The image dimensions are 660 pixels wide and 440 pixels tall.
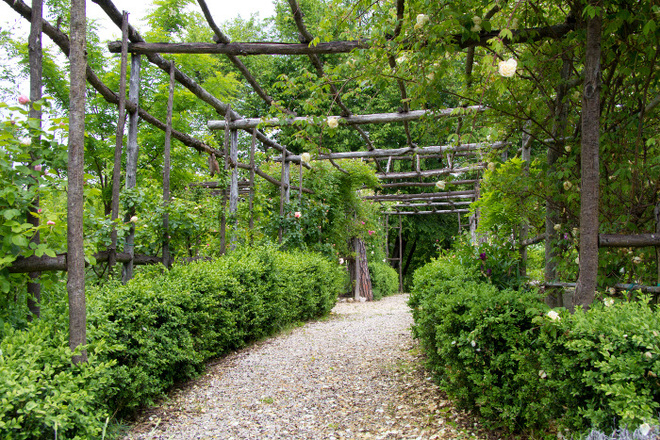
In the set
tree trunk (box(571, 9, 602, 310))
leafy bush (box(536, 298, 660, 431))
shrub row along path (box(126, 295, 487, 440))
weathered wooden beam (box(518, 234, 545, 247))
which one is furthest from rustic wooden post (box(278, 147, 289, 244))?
leafy bush (box(536, 298, 660, 431))

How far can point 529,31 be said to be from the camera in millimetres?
2730

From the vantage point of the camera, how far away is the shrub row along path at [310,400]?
9.17ft

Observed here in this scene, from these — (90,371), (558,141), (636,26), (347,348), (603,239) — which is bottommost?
(347,348)

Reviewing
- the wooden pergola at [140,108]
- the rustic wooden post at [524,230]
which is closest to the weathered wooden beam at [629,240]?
the wooden pergola at [140,108]

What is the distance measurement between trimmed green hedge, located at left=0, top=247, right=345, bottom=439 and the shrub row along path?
8.9 inches

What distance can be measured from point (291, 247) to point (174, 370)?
4733mm

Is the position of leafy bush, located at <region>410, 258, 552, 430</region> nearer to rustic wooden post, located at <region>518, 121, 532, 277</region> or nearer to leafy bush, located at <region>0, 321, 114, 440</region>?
rustic wooden post, located at <region>518, 121, 532, 277</region>

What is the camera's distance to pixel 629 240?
2270 millimetres

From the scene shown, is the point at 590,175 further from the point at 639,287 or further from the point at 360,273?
the point at 360,273

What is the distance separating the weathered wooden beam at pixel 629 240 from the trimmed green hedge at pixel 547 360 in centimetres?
32

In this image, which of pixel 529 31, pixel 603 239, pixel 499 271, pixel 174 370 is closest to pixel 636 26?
pixel 529 31

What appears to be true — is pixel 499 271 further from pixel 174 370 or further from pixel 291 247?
pixel 291 247

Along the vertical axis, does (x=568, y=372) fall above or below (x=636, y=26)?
below

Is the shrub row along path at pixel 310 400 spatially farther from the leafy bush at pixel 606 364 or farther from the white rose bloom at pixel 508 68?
the white rose bloom at pixel 508 68
